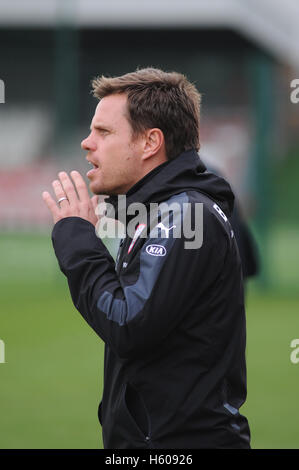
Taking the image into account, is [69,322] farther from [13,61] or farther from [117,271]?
[13,61]

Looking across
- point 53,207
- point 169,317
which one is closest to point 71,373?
point 53,207

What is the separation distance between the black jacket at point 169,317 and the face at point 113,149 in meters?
0.07

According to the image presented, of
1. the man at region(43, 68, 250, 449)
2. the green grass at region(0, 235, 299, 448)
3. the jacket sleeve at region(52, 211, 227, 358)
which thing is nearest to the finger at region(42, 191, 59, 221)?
the man at region(43, 68, 250, 449)

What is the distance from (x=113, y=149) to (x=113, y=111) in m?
0.14

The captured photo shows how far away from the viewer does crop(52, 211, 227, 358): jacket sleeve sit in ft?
8.27

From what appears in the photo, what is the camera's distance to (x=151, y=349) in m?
2.58

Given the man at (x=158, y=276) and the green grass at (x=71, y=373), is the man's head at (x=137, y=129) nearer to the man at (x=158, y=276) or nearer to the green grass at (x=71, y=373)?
the man at (x=158, y=276)

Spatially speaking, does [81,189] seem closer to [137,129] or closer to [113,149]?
[113,149]

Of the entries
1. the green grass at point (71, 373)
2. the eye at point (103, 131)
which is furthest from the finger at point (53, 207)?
the green grass at point (71, 373)

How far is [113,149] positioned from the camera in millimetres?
2805

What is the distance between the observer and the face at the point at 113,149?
110 inches

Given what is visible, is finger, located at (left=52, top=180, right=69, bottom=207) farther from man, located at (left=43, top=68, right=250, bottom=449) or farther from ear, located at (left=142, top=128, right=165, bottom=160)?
ear, located at (left=142, top=128, right=165, bottom=160)
